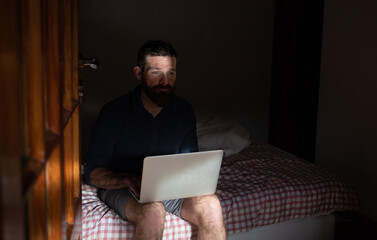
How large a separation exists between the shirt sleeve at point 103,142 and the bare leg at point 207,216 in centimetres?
39

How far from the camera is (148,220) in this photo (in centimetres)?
140

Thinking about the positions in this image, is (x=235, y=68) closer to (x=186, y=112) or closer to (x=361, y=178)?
(x=361, y=178)

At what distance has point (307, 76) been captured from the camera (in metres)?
3.08

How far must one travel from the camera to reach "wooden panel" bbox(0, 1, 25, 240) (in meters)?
0.36

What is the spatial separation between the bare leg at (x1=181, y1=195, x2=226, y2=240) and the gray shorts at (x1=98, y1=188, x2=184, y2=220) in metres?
0.06

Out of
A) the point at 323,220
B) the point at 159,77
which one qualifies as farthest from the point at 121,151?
the point at 323,220

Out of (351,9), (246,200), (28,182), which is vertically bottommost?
(246,200)

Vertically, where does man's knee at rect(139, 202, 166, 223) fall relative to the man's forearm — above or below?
below

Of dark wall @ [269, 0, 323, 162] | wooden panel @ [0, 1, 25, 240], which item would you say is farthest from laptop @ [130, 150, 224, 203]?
dark wall @ [269, 0, 323, 162]

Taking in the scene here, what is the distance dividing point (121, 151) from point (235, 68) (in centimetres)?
208

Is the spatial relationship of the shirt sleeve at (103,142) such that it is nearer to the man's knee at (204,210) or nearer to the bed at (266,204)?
the bed at (266,204)

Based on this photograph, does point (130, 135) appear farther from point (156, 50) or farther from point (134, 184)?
point (156, 50)

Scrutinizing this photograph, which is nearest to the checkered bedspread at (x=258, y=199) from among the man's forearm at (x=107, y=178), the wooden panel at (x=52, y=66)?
the man's forearm at (x=107, y=178)

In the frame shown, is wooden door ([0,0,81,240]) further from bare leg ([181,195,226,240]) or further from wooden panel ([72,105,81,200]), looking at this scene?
bare leg ([181,195,226,240])
